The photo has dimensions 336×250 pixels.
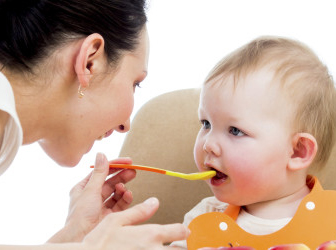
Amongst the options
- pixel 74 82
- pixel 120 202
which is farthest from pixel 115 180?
pixel 74 82

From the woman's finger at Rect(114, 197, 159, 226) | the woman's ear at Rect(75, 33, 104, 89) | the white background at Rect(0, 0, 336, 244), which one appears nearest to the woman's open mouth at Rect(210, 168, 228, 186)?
the woman's finger at Rect(114, 197, 159, 226)

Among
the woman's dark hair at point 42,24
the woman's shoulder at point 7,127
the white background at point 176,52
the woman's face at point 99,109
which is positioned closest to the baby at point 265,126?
the woman's face at point 99,109

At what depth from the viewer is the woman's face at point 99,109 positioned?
134cm

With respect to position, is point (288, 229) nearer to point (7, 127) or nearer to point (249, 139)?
point (249, 139)

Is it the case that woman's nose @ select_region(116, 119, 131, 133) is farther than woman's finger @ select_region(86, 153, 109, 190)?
Yes

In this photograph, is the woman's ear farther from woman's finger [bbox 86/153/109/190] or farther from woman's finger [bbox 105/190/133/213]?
woman's finger [bbox 105/190/133/213]

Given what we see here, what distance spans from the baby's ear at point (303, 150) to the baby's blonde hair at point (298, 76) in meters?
0.02

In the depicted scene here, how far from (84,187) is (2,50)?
1.34 feet

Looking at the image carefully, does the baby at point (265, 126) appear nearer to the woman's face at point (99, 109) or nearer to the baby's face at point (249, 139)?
the baby's face at point (249, 139)

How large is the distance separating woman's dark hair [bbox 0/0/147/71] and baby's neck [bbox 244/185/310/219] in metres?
0.55

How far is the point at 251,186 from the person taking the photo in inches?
48.6

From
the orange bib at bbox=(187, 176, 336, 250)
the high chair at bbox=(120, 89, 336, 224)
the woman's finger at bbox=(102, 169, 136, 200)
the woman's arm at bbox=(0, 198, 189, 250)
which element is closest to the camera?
the woman's arm at bbox=(0, 198, 189, 250)

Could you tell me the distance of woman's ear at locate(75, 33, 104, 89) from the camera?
1.23 meters

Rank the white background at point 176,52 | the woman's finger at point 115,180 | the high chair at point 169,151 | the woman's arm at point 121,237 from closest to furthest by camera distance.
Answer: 1. the woman's arm at point 121,237
2. the woman's finger at point 115,180
3. the high chair at point 169,151
4. the white background at point 176,52
